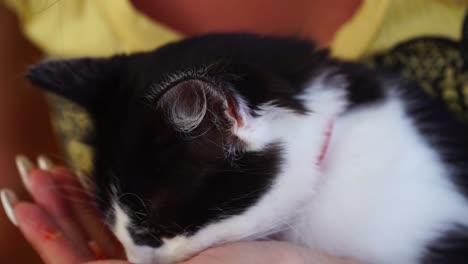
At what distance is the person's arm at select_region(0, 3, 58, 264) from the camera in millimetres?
950

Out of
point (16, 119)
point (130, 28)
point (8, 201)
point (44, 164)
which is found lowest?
point (8, 201)

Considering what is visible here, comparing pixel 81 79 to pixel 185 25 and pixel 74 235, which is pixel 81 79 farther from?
pixel 185 25

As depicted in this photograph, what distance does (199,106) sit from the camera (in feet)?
1.60

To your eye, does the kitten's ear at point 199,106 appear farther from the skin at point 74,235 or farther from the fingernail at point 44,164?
the fingernail at point 44,164

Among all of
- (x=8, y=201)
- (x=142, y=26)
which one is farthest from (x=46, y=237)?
(x=142, y=26)

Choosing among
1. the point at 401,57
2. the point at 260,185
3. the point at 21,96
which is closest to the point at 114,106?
the point at 260,185

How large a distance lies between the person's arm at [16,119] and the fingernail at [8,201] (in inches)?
1.3

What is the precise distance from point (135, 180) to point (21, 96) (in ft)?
2.16

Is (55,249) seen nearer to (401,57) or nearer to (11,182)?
(11,182)

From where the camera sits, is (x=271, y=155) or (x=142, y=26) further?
(x=142, y=26)

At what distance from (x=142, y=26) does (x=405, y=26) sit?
0.64 m

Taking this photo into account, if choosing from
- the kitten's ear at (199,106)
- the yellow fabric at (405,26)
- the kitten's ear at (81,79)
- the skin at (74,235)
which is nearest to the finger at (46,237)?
the skin at (74,235)

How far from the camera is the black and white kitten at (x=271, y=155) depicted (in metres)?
0.56

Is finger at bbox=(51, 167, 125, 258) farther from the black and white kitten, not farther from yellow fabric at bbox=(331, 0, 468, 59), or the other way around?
yellow fabric at bbox=(331, 0, 468, 59)
